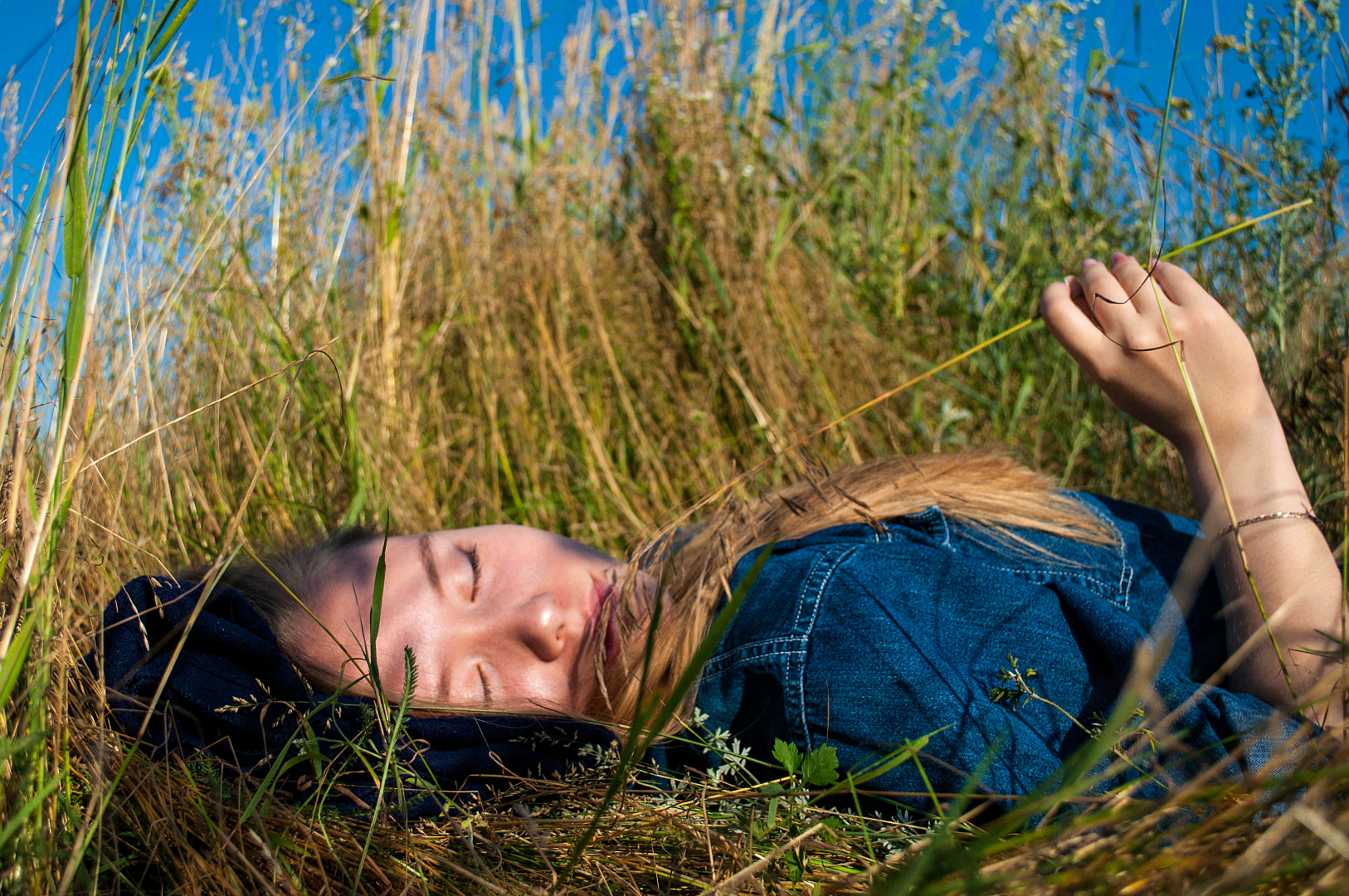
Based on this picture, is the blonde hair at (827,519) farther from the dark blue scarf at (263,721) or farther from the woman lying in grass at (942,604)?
the dark blue scarf at (263,721)

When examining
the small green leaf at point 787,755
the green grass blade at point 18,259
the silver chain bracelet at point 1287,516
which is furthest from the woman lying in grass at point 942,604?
the green grass blade at point 18,259

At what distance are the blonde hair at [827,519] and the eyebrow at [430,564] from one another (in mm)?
319

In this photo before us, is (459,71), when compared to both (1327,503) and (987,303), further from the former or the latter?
(1327,503)

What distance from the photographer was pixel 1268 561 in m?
Result: 1.29

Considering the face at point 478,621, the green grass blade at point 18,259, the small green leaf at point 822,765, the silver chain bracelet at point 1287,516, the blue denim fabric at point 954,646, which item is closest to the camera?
the green grass blade at point 18,259

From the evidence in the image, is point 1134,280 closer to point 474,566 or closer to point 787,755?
point 787,755

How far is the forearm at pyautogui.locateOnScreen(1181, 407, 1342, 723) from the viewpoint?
1230mm

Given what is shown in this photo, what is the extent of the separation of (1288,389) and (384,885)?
5.38ft

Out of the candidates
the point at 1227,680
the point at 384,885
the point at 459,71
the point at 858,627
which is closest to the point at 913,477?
the point at 858,627

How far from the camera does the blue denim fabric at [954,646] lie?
115 centimetres

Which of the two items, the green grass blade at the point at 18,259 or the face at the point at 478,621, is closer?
the green grass blade at the point at 18,259

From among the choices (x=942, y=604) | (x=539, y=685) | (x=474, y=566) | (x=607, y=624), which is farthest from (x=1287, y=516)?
(x=474, y=566)

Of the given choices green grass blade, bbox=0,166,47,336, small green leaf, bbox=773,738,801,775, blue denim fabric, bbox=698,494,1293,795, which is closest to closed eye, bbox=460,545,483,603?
blue denim fabric, bbox=698,494,1293,795

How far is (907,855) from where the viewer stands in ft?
2.10
